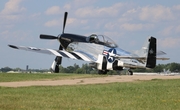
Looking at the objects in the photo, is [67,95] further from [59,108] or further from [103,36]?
[103,36]

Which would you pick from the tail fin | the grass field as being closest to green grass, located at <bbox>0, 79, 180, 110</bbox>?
the grass field

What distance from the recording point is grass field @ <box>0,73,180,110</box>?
13547 mm

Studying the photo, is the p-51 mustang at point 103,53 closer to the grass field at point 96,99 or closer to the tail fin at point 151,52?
the tail fin at point 151,52

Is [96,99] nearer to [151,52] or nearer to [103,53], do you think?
[151,52]

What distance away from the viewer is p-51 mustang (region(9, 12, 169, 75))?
32981 millimetres

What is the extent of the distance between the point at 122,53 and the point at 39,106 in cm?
2134

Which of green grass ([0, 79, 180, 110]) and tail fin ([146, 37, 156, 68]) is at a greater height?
tail fin ([146, 37, 156, 68])

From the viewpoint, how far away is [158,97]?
16000 millimetres

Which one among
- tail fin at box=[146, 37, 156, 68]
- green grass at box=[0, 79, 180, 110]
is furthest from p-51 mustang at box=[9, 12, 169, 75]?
green grass at box=[0, 79, 180, 110]

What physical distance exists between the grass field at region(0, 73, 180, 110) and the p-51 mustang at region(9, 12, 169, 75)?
44.8ft

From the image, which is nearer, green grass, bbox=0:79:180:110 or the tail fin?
green grass, bbox=0:79:180:110

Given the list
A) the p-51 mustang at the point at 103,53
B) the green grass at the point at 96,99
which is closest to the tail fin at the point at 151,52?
the p-51 mustang at the point at 103,53

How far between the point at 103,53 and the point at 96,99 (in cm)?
2046

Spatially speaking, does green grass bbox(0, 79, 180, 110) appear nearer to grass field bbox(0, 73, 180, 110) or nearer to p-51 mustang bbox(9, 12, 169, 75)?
grass field bbox(0, 73, 180, 110)
